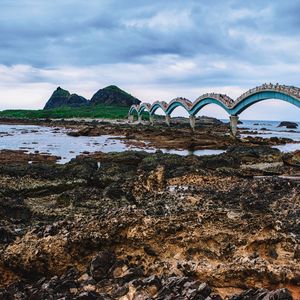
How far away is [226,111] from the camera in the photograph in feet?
237

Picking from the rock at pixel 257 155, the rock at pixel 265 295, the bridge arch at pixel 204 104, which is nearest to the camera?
the rock at pixel 265 295

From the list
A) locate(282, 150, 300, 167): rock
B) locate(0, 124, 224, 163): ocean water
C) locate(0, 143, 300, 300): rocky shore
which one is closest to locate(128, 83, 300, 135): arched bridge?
locate(0, 124, 224, 163): ocean water

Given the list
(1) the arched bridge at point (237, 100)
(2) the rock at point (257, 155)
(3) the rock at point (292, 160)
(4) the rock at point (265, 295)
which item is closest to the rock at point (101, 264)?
(4) the rock at point (265, 295)

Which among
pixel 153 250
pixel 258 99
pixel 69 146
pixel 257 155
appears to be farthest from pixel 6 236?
pixel 258 99

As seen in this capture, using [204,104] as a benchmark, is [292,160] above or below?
below

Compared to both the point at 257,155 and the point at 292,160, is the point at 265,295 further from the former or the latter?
the point at 257,155

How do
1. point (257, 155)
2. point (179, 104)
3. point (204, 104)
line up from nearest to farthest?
point (257, 155) → point (204, 104) → point (179, 104)

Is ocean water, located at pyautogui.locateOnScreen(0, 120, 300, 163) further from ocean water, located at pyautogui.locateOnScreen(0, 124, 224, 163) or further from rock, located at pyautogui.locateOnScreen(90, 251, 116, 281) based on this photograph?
rock, located at pyautogui.locateOnScreen(90, 251, 116, 281)

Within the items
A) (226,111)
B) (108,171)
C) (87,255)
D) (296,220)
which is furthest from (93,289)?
(226,111)

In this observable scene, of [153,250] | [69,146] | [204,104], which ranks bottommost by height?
[69,146]

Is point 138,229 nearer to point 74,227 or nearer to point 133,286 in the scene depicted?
point 74,227

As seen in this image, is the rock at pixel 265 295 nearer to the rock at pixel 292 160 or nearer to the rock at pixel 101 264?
the rock at pixel 101 264

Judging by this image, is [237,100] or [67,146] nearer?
[67,146]

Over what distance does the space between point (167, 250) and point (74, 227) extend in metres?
2.34
